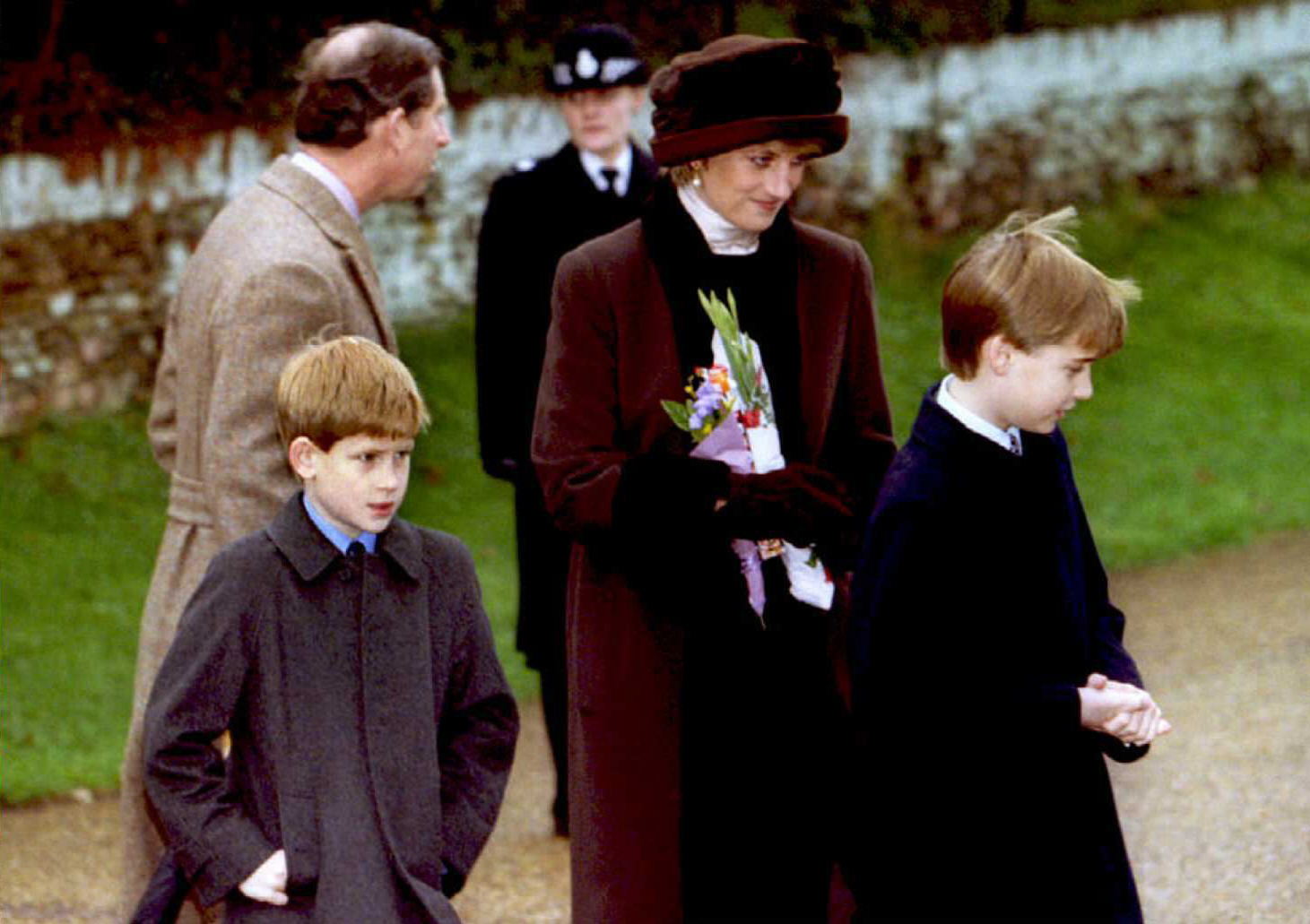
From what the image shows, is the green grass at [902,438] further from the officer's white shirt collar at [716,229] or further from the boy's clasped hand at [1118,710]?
the boy's clasped hand at [1118,710]

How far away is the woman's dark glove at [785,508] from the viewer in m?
4.36

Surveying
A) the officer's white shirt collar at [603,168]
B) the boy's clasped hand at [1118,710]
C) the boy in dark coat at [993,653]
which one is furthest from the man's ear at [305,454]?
the officer's white shirt collar at [603,168]

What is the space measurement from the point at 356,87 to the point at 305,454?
1.14m

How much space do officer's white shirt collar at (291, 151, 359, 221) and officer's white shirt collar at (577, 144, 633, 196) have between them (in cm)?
193

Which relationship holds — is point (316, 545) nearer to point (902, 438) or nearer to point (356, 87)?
point (356, 87)

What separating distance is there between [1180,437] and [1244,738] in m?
4.87

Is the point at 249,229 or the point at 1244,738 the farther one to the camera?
the point at 1244,738

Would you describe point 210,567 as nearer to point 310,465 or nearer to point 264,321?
point 310,465

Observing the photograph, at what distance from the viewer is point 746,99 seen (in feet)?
14.7

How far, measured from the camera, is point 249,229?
15.7 feet

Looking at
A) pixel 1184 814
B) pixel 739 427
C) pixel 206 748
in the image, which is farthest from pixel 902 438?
pixel 206 748

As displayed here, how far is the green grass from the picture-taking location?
8.95m

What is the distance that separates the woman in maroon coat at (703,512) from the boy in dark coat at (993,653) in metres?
0.51

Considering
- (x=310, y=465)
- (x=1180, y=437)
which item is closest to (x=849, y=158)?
(x=1180, y=437)
